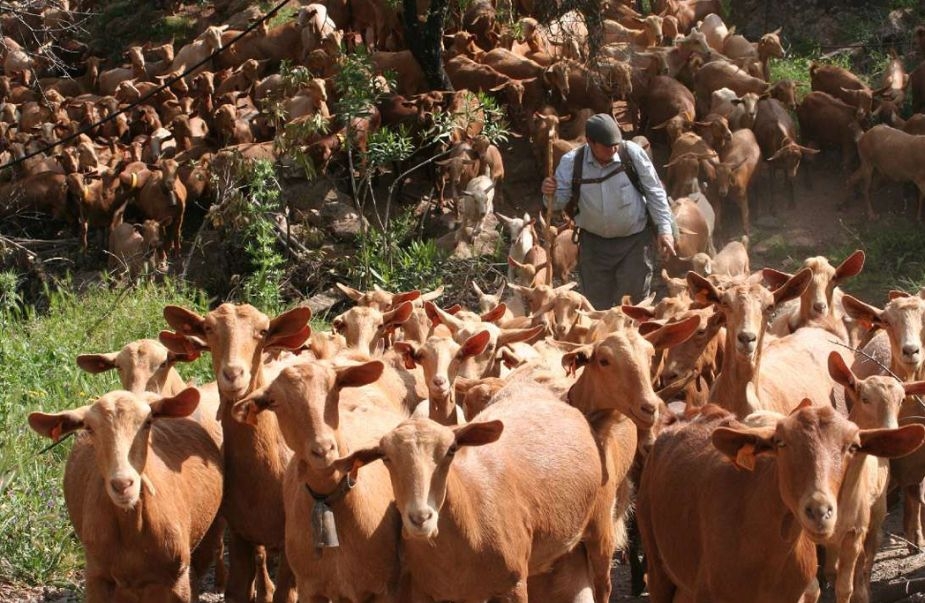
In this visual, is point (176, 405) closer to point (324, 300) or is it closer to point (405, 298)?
point (405, 298)

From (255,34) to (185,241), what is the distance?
5210 millimetres

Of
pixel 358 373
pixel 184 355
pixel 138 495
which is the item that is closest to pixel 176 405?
pixel 138 495

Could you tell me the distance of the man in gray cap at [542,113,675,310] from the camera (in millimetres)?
11375

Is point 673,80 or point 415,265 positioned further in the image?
point 673,80

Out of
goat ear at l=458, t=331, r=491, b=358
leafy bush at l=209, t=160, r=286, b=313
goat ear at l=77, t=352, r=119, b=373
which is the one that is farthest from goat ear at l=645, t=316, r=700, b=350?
leafy bush at l=209, t=160, r=286, b=313

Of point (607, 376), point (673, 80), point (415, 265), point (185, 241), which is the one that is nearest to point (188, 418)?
point (607, 376)

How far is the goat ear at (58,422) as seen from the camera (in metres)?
6.90

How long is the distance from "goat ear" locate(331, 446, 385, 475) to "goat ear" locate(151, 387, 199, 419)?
3.44 ft

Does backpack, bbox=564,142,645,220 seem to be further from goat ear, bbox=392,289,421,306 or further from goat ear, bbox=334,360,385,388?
goat ear, bbox=334,360,385,388

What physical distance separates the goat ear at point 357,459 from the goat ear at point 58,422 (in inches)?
56.7

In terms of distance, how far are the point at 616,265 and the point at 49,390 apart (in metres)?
→ 4.87

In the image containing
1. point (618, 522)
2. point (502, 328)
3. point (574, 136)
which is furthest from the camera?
point (574, 136)

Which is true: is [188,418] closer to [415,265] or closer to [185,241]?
[415,265]

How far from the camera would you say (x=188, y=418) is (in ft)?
26.2
